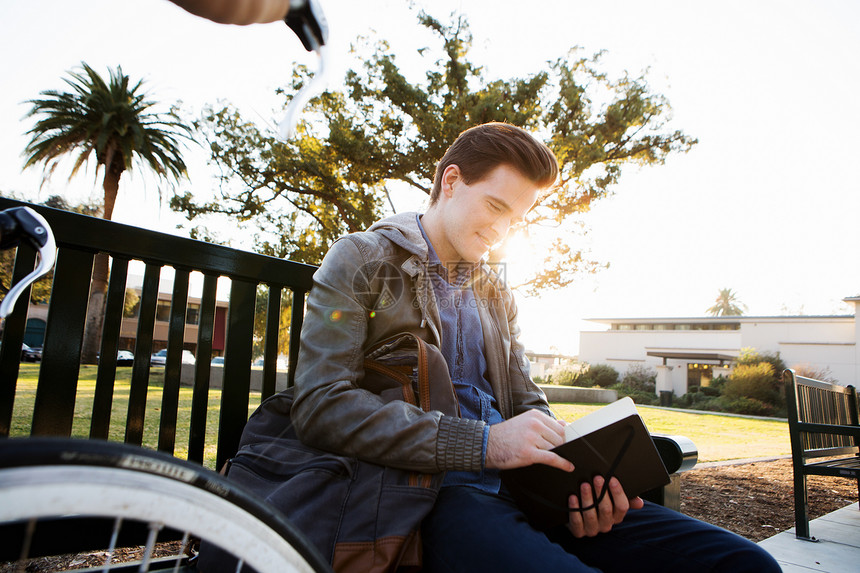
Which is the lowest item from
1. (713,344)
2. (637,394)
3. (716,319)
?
(637,394)

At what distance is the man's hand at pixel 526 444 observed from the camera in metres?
1.27

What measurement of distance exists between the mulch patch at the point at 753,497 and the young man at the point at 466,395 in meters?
3.03

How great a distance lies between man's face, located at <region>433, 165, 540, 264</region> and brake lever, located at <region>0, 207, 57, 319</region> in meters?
1.33

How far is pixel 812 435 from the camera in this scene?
4.29 meters

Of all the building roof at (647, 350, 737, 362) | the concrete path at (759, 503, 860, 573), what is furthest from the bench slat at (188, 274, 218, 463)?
the building roof at (647, 350, 737, 362)

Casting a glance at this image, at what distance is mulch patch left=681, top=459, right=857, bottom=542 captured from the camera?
407 cm

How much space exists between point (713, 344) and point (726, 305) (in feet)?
130

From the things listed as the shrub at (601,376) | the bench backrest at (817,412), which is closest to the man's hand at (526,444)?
the bench backrest at (817,412)

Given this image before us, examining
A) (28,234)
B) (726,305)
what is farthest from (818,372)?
(726,305)

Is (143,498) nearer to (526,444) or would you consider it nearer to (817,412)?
(526,444)

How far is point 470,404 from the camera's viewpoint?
1.72 meters

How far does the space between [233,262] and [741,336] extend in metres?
38.9

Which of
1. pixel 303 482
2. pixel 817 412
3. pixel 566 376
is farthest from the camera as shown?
pixel 566 376

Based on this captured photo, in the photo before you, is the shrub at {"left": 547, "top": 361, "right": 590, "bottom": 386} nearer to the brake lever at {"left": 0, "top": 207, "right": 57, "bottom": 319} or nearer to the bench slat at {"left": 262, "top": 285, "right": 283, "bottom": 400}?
the bench slat at {"left": 262, "top": 285, "right": 283, "bottom": 400}
